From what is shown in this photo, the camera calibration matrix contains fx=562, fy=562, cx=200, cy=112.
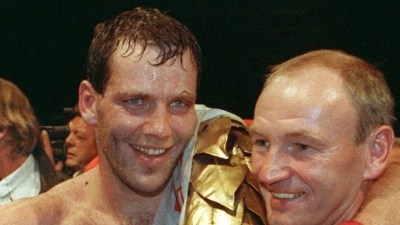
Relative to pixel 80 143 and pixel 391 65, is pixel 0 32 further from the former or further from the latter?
pixel 391 65

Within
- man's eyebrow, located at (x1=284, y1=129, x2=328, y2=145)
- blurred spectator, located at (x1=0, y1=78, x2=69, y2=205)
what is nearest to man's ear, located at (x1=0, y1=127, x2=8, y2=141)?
blurred spectator, located at (x1=0, y1=78, x2=69, y2=205)

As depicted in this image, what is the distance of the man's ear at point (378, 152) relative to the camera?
1114 mm

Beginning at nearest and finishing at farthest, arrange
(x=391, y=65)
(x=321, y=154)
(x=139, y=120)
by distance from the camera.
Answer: (x=321, y=154) → (x=139, y=120) → (x=391, y=65)

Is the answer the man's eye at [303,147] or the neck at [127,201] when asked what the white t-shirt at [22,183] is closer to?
the neck at [127,201]

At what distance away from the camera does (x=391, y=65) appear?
2480 millimetres

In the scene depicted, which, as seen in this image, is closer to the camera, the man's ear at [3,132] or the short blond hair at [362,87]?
the short blond hair at [362,87]

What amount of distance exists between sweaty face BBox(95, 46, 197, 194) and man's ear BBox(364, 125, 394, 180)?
0.52 metres

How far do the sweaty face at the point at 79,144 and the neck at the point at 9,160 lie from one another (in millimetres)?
405

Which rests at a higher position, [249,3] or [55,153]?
[249,3]

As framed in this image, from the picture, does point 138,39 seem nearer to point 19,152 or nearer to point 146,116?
point 146,116

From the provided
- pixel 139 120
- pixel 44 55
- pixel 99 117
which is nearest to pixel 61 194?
pixel 99 117

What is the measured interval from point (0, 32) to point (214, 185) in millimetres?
1607

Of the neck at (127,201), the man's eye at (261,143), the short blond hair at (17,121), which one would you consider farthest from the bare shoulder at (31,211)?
the man's eye at (261,143)

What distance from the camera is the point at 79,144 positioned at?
2363mm
